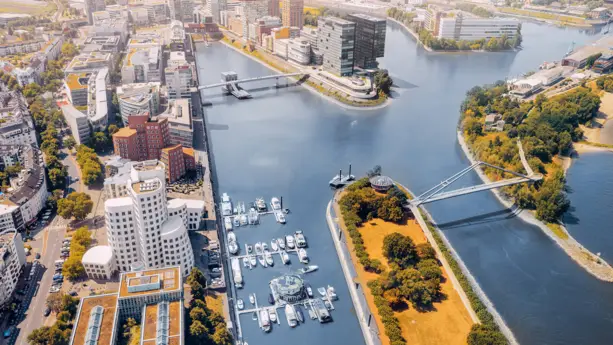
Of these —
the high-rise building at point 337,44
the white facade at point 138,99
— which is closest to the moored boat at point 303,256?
the white facade at point 138,99

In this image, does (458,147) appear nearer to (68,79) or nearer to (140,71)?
(140,71)

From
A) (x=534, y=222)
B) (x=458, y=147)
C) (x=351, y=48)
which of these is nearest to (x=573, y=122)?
(x=458, y=147)

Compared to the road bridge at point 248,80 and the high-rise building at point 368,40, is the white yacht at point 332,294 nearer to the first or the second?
the road bridge at point 248,80

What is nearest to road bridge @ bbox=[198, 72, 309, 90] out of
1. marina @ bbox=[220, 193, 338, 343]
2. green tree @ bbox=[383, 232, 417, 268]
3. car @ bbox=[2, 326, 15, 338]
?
marina @ bbox=[220, 193, 338, 343]

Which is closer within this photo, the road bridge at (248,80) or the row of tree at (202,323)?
the row of tree at (202,323)

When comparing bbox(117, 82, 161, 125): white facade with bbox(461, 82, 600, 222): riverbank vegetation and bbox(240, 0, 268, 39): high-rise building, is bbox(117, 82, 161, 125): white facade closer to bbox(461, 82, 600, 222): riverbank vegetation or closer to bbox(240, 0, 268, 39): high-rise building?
bbox(461, 82, 600, 222): riverbank vegetation
